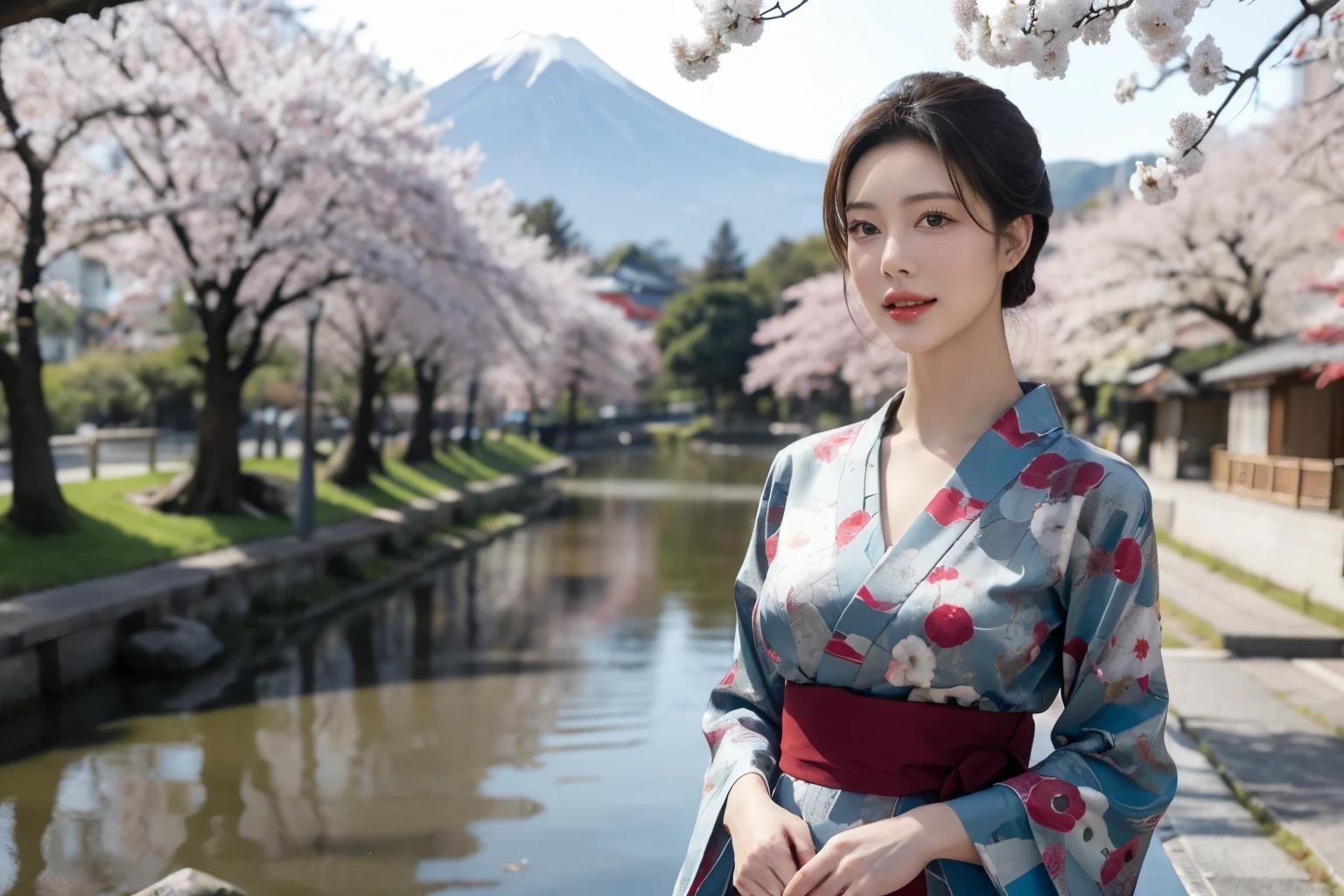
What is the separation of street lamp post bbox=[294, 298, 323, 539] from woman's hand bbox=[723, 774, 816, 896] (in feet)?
38.6

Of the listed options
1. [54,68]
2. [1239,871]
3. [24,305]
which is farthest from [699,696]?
[54,68]

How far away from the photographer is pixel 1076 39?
249 centimetres

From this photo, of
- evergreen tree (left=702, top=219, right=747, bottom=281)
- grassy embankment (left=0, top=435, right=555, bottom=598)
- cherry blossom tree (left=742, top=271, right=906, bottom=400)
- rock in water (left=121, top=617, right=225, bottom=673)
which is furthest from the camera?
evergreen tree (left=702, top=219, right=747, bottom=281)

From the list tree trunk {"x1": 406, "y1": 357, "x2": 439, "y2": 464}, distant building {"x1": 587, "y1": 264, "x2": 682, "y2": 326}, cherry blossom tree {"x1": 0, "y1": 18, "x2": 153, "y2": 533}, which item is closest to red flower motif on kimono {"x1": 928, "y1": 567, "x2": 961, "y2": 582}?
cherry blossom tree {"x1": 0, "y1": 18, "x2": 153, "y2": 533}

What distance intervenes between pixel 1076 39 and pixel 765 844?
5.93ft

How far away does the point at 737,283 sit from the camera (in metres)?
50.6

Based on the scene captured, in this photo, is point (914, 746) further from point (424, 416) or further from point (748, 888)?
point (424, 416)

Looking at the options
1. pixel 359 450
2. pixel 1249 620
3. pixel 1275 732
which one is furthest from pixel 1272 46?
pixel 359 450

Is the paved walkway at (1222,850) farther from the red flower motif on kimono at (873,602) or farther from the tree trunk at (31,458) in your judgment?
the tree trunk at (31,458)

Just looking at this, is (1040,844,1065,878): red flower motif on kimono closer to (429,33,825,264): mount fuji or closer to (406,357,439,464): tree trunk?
(429,33,825,264): mount fuji

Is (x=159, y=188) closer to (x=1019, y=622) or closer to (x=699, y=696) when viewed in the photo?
(x=699, y=696)

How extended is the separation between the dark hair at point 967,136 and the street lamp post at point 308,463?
1179 centimetres

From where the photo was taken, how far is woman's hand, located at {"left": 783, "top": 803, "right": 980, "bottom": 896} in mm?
1352

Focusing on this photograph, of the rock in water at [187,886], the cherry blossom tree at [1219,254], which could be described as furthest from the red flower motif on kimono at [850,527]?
the cherry blossom tree at [1219,254]
